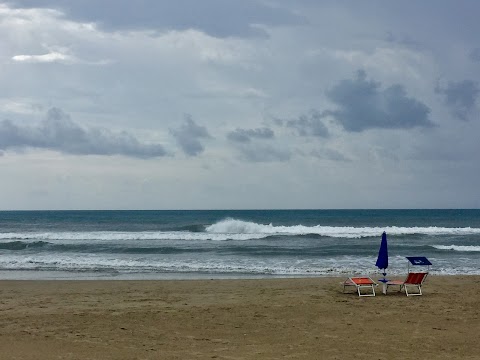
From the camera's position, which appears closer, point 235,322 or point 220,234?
point 235,322

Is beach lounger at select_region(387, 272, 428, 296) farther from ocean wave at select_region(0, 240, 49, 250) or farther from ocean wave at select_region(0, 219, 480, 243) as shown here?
ocean wave at select_region(0, 240, 49, 250)

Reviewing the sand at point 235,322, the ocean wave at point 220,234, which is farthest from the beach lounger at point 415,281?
the ocean wave at point 220,234

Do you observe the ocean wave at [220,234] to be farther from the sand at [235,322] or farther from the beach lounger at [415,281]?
the beach lounger at [415,281]

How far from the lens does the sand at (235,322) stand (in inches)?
310

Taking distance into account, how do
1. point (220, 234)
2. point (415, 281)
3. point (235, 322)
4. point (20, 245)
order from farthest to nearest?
point (220, 234), point (20, 245), point (415, 281), point (235, 322)

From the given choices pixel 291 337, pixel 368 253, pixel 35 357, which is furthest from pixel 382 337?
pixel 368 253

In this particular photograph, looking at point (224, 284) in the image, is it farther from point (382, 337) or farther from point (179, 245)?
point (179, 245)

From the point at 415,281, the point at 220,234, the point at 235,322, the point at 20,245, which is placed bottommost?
the point at 20,245

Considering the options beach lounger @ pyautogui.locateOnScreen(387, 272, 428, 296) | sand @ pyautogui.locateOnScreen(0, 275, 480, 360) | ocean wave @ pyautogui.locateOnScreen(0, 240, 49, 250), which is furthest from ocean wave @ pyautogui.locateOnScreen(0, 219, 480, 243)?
beach lounger @ pyautogui.locateOnScreen(387, 272, 428, 296)

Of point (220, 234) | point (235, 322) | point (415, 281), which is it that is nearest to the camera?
point (235, 322)

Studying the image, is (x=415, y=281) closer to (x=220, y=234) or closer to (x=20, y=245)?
(x=20, y=245)

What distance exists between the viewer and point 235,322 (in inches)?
388

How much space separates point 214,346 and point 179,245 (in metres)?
22.7

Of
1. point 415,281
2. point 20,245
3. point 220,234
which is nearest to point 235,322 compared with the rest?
point 415,281
